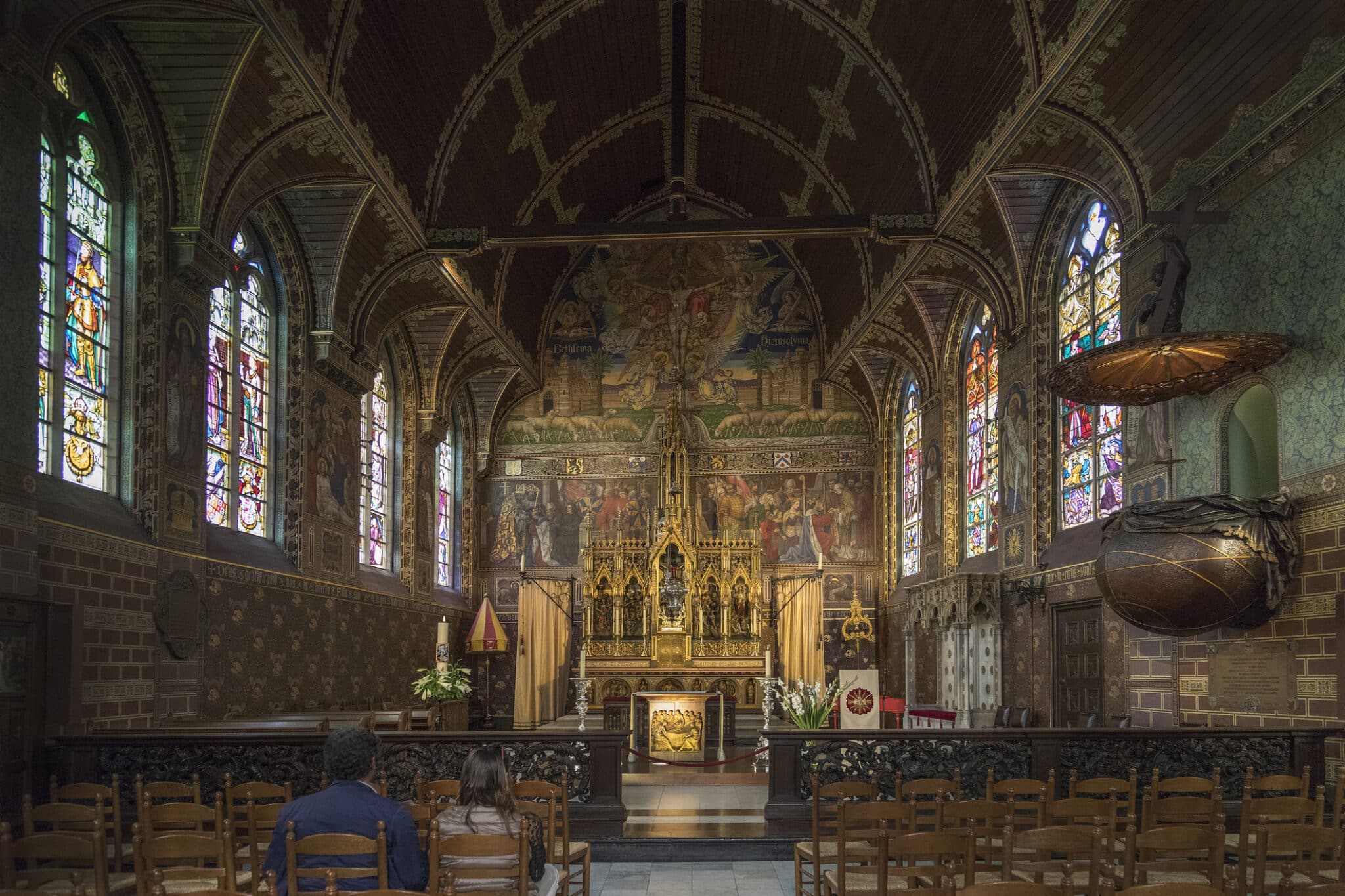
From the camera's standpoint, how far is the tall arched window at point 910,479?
22.6 metres

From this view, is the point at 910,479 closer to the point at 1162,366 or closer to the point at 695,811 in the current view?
the point at 695,811

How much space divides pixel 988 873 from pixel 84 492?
874cm

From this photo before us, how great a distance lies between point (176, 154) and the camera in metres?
12.5

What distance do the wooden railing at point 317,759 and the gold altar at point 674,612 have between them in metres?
12.2

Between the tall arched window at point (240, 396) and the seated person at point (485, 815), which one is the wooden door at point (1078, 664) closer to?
the seated person at point (485, 815)

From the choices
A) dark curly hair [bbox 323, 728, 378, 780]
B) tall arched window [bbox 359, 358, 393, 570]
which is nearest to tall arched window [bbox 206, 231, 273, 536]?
tall arched window [bbox 359, 358, 393, 570]

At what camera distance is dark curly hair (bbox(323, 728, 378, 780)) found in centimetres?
545

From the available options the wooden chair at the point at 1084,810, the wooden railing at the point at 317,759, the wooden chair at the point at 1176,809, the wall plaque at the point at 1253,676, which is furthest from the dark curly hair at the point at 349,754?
the wall plaque at the point at 1253,676

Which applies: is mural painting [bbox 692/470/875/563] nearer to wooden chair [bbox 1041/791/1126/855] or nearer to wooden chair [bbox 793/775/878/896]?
wooden chair [bbox 793/775/878/896]

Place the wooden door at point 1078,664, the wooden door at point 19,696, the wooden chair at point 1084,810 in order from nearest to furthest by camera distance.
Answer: the wooden chair at point 1084,810 → the wooden door at point 19,696 → the wooden door at point 1078,664

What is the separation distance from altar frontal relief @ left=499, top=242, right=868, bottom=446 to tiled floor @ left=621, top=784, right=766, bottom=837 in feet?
40.5

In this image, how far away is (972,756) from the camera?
10445mm

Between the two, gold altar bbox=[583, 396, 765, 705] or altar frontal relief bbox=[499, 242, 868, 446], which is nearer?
gold altar bbox=[583, 396, 765, 705]

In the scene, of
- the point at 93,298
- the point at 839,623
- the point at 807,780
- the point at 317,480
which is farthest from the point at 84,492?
the point at 839,623
